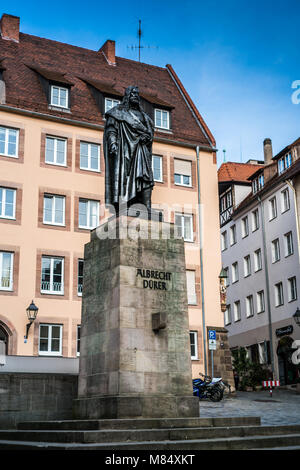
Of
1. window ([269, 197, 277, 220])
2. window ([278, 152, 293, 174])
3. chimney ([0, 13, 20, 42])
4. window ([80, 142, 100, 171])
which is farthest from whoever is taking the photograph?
window ([269, 197, 277, 220])

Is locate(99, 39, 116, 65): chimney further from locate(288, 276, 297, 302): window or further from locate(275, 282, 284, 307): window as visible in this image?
locate(275, 282, 284, 307): window

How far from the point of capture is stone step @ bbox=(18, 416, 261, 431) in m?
10.1

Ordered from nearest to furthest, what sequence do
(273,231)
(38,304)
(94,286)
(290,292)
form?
(94,286), (38,304), (290,292), (273,231)

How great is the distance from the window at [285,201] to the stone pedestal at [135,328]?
2986cm

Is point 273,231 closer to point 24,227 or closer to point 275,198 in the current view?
point 275,198

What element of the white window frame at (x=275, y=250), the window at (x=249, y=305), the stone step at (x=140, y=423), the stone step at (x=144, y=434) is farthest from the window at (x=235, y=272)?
the stone step at (x=144, y=434)

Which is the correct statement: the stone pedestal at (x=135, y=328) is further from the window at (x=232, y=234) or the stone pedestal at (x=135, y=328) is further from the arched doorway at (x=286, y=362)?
the window at (x=232, y=234)

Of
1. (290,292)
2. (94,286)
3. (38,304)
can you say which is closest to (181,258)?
(94,286)

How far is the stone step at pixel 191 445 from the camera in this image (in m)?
8.48

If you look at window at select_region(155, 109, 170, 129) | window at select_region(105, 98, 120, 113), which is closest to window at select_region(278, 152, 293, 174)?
window at select_region(155, 109, 170, 129)

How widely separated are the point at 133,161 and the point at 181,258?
2.48m

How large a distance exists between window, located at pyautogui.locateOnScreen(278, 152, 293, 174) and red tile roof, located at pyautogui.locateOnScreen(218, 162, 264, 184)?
7597 mm

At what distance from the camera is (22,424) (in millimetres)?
11852

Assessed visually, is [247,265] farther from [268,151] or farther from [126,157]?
[126,157]
